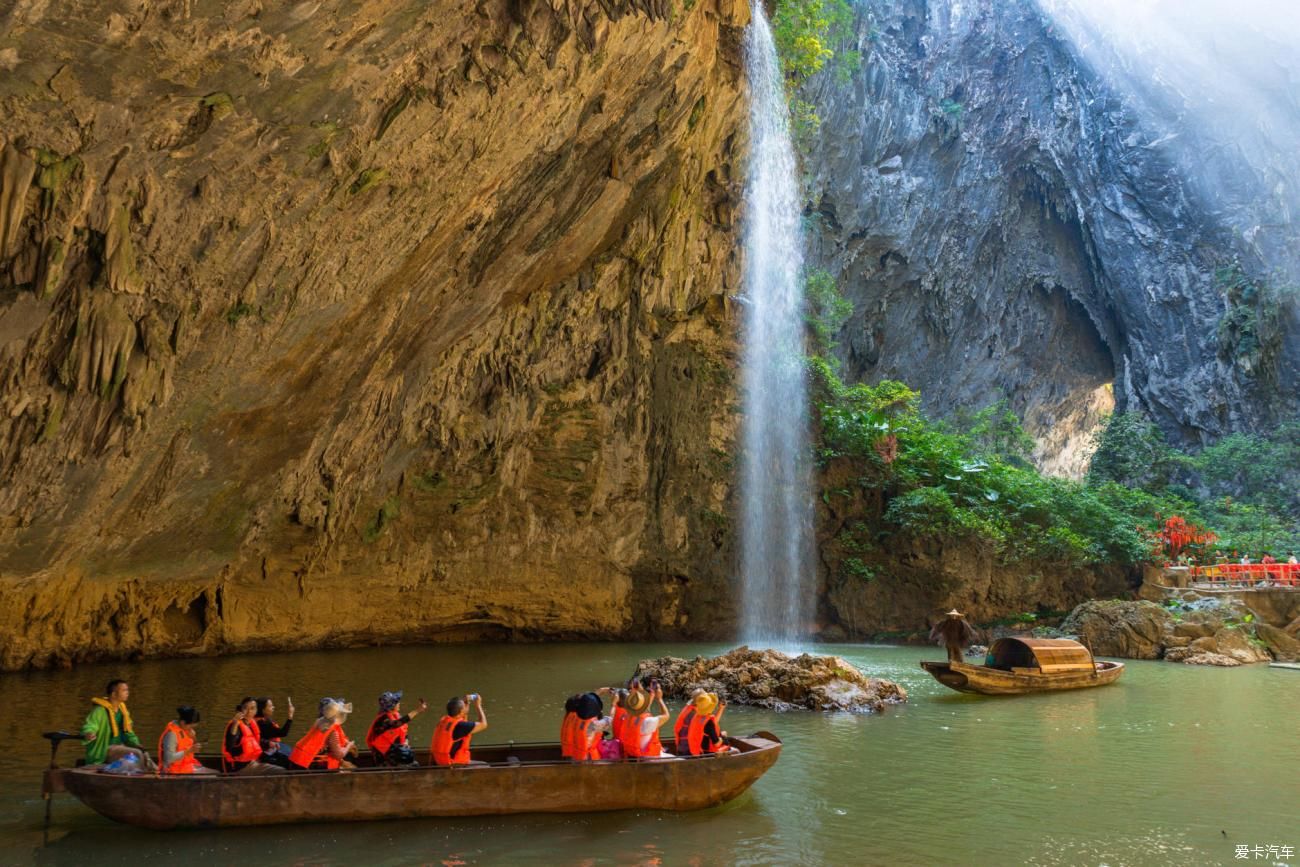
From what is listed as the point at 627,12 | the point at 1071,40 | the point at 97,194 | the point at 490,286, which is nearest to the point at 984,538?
the point at 490,286

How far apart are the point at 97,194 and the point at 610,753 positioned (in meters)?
8.02

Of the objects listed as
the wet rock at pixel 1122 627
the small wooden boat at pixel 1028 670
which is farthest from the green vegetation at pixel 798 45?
the small wooden boat at pixel 1028 670

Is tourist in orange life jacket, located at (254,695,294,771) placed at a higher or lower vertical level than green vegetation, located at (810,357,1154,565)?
lower

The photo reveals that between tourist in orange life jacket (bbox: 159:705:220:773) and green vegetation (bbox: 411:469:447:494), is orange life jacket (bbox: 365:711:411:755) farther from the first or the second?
green vegetation (bbox: 411:469:447:494)

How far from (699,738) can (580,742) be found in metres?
1.05

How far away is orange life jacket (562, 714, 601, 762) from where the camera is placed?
25.9ft

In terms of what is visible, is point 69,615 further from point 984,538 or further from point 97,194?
point 984,538

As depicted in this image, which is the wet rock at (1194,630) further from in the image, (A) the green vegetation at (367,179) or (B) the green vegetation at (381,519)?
(A) the green vegetation at (367,179)

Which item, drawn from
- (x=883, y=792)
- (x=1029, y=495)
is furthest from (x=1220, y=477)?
(x=883, y=792)

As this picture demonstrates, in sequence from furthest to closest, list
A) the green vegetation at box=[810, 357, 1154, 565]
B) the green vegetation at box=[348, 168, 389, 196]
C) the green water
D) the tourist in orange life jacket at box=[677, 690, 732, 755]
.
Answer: the green vegetation at box=[810, 357, 1154, 565] < the green vegetation at box=[348, 168, 389, 196] < the tourist in orange life jacket at box=[677, 690, 732, 755] < the green water

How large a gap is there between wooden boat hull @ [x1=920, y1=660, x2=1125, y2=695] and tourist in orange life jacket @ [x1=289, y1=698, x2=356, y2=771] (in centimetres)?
941

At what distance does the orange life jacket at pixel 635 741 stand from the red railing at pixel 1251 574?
22.5 m

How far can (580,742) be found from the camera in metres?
7.93

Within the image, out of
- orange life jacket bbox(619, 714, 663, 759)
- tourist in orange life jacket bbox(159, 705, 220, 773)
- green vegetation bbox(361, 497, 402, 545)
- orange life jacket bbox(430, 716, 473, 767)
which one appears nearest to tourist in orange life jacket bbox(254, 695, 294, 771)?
tourist in orange life jacket bbox(159, 705, 220, 773)
